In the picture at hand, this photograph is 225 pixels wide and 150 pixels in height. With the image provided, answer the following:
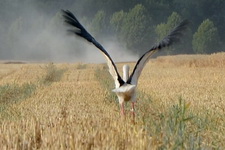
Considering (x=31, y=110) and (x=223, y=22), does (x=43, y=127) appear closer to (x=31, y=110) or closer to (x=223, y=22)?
(x=31, y=110)

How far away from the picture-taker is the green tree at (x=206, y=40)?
2844 inches

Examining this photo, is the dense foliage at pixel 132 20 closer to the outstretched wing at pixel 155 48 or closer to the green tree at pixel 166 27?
the green tree at pixel 166 27

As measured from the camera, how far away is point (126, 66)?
8.47 metres

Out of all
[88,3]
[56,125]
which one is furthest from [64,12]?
[88,3]

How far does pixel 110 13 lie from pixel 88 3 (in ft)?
23.0

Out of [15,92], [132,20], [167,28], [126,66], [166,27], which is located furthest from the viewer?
[132,20]

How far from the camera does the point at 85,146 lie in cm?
567

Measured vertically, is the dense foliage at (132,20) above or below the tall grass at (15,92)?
above

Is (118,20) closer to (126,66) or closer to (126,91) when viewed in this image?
(126,66)

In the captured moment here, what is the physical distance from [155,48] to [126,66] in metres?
0.55

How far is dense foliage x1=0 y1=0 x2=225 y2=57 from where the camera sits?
248ft

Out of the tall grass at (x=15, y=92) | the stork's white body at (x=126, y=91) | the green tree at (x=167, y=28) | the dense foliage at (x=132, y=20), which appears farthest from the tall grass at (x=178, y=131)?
the green tree at (x=167, y=28)

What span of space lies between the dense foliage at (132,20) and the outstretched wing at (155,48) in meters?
64.0

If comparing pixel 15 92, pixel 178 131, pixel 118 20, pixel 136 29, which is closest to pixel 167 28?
pixel 136 29
